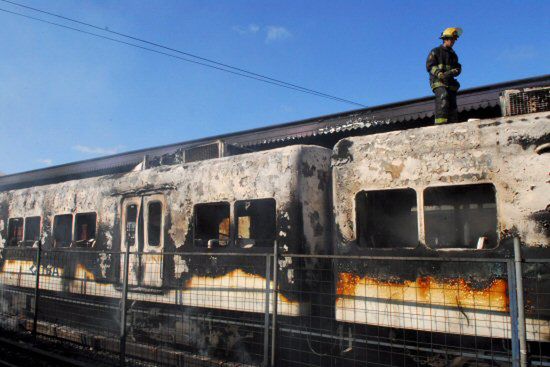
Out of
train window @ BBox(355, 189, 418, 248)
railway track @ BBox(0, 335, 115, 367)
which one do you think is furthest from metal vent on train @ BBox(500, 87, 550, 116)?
railway track @ BBox(0, 335, 115, 367)

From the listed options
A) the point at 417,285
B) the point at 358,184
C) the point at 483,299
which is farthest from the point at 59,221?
the point at 483,299

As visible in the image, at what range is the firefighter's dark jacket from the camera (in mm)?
5832

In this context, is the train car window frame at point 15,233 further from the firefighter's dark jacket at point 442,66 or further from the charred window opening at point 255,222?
the firefighter's dark jacket at point 442,66

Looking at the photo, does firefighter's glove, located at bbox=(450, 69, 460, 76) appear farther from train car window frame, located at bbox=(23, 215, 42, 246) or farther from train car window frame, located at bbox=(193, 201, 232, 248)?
train car window frame, located at bbox=(23, 215, 42, 246)

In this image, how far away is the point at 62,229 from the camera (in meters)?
9.24

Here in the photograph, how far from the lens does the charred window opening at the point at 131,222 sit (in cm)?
762

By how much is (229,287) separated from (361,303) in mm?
1871

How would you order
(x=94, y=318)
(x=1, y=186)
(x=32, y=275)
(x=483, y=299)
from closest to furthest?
(x=483, y=299) → (x=94, y=318) → (x=32, y=275) → (x=1, y=186)

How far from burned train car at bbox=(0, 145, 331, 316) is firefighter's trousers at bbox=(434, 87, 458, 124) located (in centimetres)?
156

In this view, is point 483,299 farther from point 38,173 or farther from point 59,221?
point 38,173

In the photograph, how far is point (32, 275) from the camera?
9.09 metres

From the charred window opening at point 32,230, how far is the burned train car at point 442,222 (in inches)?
286

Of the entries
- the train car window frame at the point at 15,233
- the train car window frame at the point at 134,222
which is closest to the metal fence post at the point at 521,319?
the train car window frame at the point at 134,222

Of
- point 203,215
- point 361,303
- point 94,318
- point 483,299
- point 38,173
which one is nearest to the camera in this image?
point 483,299
